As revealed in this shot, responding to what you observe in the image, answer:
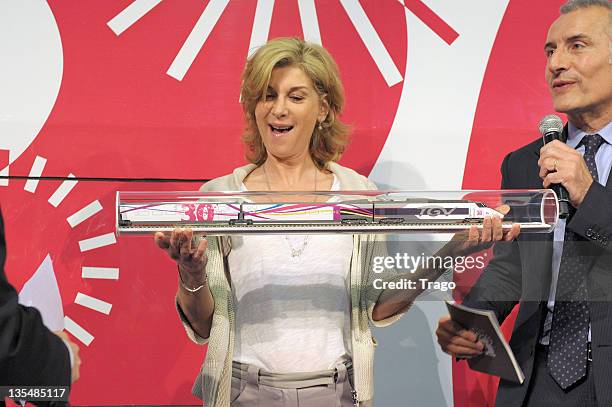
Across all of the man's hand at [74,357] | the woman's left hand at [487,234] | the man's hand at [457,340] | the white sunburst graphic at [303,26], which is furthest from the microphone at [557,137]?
the man's hand at [74,357]

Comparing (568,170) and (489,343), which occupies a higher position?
(568,170)

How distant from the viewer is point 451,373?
7.61 feet

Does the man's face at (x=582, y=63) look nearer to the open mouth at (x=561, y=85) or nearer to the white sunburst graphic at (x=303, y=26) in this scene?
the open mouth at (x=561, y=85)

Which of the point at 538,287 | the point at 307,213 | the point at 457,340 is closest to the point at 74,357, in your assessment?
the point at 307,213

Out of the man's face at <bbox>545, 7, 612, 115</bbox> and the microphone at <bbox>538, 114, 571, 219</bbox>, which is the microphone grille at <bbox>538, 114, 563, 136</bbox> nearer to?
the microphone at <bbox>538, 114, 571, 219</bbox>

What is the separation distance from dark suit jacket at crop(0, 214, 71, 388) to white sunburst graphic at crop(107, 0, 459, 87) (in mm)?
1198

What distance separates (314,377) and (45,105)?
1299 mm

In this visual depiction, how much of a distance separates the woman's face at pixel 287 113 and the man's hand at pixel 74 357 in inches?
30.7

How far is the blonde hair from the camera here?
249 centimetres

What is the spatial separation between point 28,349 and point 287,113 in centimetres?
101

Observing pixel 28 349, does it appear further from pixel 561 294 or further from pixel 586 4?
pixel 586 4

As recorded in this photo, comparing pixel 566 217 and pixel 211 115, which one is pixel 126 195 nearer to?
pixel 211 115

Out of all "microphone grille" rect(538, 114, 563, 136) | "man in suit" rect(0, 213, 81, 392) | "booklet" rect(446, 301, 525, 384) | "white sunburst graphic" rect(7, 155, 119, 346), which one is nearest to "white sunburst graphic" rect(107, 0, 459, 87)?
"white sunburst graphic" rect(7, 155, 119, 346)

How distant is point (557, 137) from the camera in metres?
2.27
